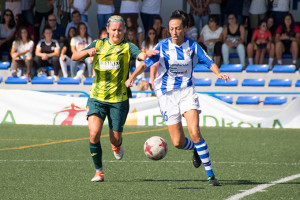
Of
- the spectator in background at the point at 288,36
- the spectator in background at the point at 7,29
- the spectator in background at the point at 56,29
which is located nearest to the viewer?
the spectator in background at the point at 288,36

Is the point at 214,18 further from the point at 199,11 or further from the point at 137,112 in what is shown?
the point at 137,112

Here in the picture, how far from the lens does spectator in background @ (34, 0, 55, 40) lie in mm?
19328

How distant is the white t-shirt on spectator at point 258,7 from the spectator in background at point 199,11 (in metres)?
1.33

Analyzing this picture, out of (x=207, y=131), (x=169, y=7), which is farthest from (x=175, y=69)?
(x=169, y=7)

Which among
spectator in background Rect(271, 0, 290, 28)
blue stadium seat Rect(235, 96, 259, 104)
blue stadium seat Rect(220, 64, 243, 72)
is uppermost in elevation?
spectator in background Rect(271, 0, 290, 28)

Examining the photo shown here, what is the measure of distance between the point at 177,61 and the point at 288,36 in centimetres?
1026

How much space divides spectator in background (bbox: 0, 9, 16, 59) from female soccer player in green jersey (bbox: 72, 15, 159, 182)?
12144 millimetres

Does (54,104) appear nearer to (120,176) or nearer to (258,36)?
(258,36)

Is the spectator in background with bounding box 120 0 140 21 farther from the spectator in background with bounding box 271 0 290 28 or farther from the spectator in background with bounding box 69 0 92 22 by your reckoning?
the spectator in background with bounding box 271 0 290 28

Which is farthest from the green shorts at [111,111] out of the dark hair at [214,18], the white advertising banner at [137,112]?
the dark hair at [214,18]

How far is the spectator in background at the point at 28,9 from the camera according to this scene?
19.7m

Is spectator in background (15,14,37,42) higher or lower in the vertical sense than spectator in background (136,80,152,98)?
→ higher

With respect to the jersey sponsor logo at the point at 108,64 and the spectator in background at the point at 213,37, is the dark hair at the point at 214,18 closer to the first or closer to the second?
the spectator in background at the point at 213,37

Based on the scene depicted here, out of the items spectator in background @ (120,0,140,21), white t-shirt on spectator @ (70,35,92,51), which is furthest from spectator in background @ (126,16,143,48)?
white t-shirt on spectator @ (70,35,92,51)
